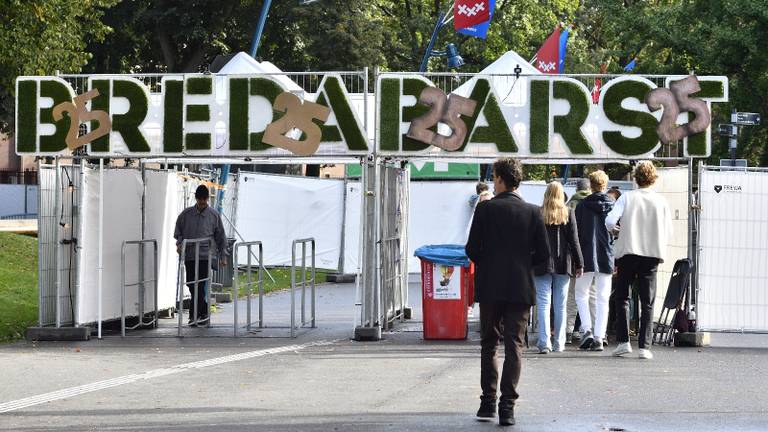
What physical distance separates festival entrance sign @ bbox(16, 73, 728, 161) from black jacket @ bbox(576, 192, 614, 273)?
1.05 m

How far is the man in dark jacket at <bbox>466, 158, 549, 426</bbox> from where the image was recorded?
955 cm

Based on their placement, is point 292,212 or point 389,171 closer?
point 389,171

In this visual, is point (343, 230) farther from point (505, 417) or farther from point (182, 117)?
point (505, 417)

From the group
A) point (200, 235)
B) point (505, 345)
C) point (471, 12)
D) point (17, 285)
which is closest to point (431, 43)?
point (471, 12)

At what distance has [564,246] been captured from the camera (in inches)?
571

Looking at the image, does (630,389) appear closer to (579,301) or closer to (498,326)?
(498,326)

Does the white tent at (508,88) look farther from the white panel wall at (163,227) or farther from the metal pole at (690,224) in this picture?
the white panel wall at (163,227)

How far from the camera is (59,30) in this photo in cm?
2744

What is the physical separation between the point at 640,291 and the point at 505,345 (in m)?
4.79

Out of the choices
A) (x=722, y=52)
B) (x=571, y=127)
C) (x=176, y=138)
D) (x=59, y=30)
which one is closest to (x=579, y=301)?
(x=571, y=127)

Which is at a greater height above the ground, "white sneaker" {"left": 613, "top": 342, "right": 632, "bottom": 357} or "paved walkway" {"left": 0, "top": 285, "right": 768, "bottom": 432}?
"white sneaker" {"left": 613, "top": 342, "right": 632, "bottom": 357}

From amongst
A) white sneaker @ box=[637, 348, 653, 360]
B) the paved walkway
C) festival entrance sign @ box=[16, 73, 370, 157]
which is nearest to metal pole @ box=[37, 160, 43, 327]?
festival entrance sign @ box=[16, 73, 370, 157]

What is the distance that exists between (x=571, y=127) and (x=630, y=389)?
5026 millimetres

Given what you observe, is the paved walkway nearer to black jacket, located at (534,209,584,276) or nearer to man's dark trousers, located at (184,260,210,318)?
black jacket, located at (534,209,584,276)
